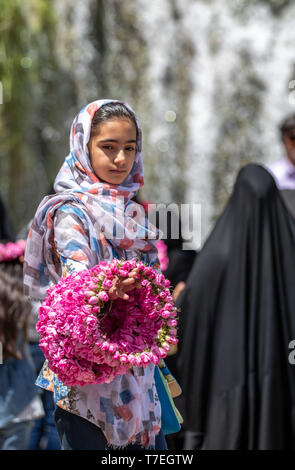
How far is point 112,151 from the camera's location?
2.13m

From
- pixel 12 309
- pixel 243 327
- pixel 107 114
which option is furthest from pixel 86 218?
pixel 243 327

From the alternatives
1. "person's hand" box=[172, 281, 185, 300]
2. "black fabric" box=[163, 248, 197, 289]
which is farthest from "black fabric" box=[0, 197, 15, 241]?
"person's hand" box=[172, 281, 185, 300]

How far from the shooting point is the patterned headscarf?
6.73 feet

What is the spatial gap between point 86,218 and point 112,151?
0.22 meters

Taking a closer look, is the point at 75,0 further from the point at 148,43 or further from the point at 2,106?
the point at 2,106

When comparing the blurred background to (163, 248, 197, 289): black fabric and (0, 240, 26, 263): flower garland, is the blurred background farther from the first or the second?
(0, 240, 26, 263): flower garland

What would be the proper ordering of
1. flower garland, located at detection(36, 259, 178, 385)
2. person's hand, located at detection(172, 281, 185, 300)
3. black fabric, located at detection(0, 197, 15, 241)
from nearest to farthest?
flower garland, located at detection(36, 259, 178, 385) → person's hand, located at detection(172, 281, 185, 300) → black fabric, located at detection(0, 197, 15, 241)

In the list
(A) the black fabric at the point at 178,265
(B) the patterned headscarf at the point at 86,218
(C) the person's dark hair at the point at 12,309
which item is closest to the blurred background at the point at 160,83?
(A) the black fabric at the point at 178,265

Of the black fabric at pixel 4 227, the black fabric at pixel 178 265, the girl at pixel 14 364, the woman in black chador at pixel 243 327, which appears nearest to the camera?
the girl at pixel 14 364

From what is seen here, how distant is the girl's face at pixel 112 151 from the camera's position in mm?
2117

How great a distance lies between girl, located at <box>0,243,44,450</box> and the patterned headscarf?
1.41 meters

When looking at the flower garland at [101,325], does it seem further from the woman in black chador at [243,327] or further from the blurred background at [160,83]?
the blurred background at [160,83]

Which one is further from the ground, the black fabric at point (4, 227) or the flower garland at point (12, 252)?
the black fabric at point (4, 227)

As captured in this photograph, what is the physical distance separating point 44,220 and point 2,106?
6.67 meters
